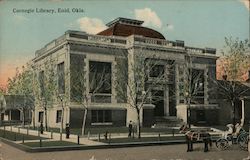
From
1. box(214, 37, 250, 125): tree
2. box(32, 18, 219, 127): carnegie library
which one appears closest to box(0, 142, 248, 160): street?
box(214, 37, 250, 125): tree

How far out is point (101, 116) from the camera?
23609 mm

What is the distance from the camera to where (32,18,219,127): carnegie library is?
61.5ft

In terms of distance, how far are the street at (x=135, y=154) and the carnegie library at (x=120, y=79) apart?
3.29m

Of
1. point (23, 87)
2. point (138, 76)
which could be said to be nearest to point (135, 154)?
point (23, 87)

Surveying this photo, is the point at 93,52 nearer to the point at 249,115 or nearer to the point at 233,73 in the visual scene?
the point at 233,73

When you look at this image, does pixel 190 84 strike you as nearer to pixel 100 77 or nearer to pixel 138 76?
pixel 138 76

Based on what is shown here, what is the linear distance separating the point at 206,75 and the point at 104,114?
6.31m

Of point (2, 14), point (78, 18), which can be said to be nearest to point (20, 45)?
point (2, 14)

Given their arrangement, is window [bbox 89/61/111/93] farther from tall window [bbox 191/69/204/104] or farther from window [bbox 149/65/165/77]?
tall window [bbox 191/69/204/104]

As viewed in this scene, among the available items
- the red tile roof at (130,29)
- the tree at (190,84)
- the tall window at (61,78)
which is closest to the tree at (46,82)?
the tall window at (61,78)

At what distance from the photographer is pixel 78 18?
14.1 metres

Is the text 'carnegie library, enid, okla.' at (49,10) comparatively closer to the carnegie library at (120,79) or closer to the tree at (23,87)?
the tree at (23,87)

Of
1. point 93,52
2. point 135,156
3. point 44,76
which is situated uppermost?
point 93,52

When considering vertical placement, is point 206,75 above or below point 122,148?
above
